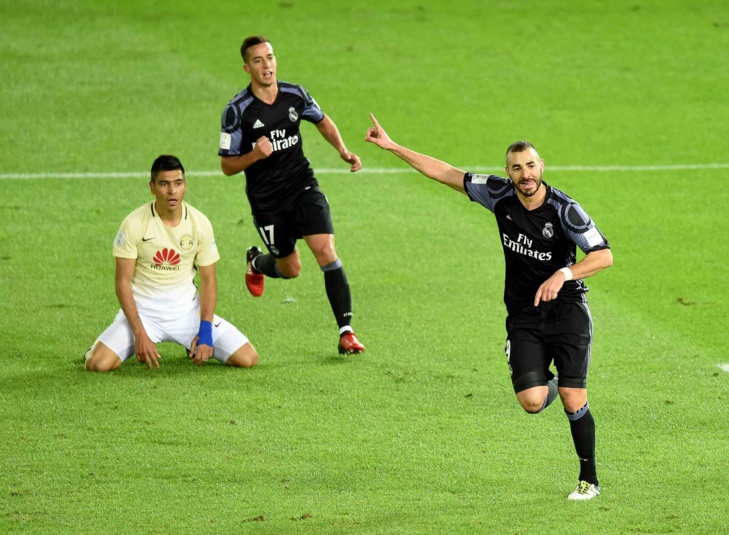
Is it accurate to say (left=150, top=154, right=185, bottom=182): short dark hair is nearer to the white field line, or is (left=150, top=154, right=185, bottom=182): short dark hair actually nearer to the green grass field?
the green grass field

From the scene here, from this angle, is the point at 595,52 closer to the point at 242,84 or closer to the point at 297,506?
the point at 242,84

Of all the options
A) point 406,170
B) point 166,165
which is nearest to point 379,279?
point 166,165

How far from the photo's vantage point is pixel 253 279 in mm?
9758

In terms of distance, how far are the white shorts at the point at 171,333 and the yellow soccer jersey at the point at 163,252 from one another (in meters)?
0.09

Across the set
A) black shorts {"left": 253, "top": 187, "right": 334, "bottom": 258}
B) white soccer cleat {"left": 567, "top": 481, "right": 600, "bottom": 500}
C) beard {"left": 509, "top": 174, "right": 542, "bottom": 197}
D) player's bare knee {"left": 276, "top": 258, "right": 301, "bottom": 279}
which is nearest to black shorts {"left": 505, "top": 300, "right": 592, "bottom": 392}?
white soccer cleat {"left": 567, "top": 481, "right": 600, "bottom": 500}

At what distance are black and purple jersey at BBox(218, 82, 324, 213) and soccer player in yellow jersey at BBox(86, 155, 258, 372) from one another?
0.65 m

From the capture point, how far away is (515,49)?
17.4m

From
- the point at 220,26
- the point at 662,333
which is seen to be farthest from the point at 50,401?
the point at 220,26

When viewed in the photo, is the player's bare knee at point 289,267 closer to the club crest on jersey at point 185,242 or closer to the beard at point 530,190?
the club crest on jersey at point 185,242

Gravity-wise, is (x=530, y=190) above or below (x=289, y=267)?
above

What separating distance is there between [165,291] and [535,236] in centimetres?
308

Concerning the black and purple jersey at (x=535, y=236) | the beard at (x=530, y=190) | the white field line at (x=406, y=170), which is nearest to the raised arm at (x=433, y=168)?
the black and purple jersey at (x=535, y=236)

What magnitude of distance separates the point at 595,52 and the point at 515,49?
3.76ft

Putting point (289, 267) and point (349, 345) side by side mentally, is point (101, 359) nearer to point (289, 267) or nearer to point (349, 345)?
point (349, 345)
